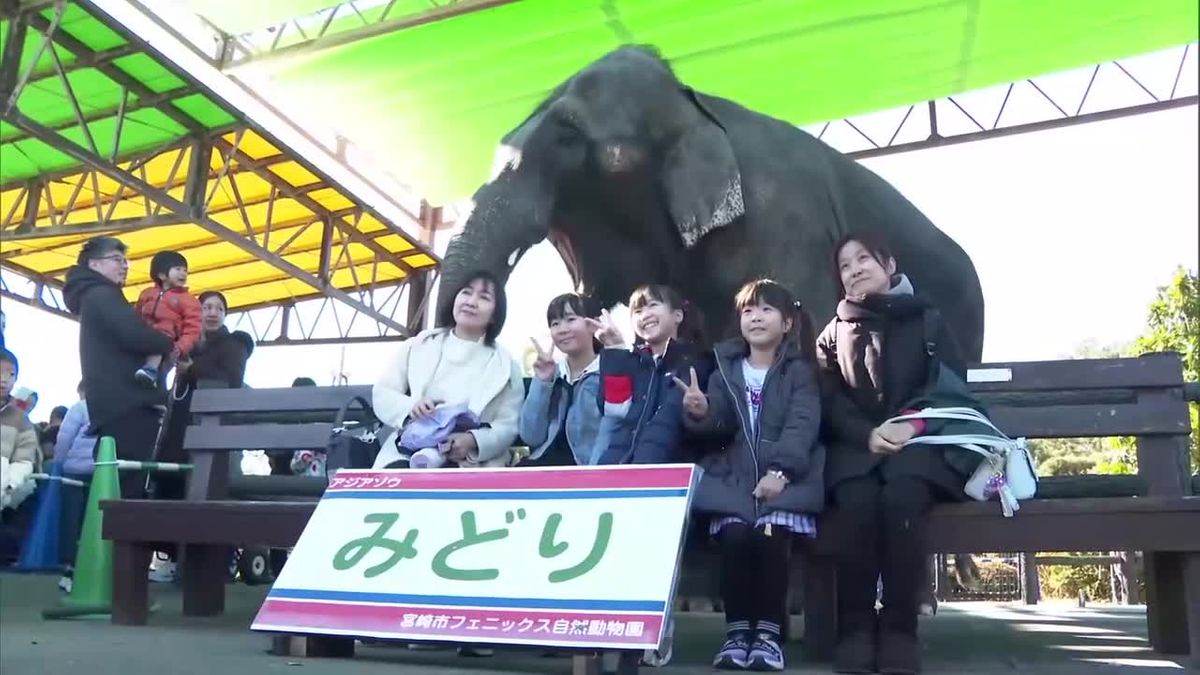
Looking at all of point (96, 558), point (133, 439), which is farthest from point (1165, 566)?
point (133, 439)

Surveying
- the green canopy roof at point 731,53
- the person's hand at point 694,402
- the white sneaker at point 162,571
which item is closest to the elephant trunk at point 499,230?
the person's hand at point 694,402

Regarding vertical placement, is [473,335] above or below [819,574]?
above

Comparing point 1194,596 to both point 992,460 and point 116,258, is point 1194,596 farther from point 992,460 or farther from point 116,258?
point 116,258

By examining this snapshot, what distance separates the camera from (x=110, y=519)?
3914mm

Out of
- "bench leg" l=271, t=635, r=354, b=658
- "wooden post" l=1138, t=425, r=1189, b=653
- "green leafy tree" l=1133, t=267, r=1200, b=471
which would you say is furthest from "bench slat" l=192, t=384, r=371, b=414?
"green leafy tree" l=1133, t=267, r=1200, b=471

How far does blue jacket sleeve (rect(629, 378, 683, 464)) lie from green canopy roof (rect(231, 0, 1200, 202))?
6.27 meters

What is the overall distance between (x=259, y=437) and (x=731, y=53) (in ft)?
22.7

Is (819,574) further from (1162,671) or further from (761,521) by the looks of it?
(1162,671)

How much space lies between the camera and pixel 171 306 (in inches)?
205

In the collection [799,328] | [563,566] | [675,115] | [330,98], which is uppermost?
[330,98]

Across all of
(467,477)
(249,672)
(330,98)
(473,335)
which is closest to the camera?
(249,672)

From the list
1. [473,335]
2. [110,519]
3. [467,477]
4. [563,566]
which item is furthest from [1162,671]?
[110,519]

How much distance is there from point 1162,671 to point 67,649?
2833mm

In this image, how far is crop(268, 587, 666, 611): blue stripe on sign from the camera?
2.58m
